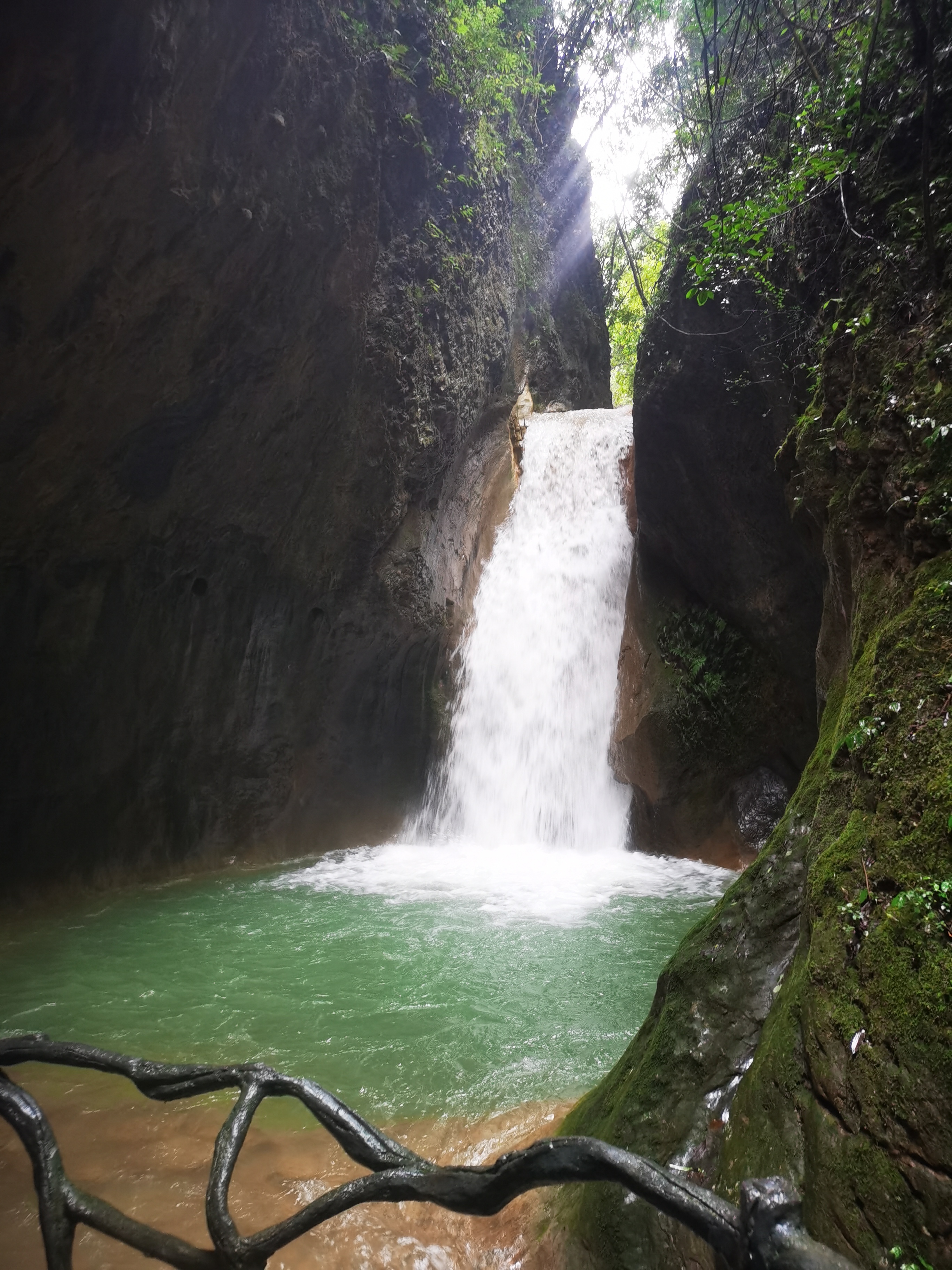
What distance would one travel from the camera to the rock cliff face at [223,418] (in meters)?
5.41

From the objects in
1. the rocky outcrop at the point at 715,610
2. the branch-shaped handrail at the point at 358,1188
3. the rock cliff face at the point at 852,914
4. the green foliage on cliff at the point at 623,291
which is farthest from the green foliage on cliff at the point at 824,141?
the green foliage on cliff at the point at 623,291

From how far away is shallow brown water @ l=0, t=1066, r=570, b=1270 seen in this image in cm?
239

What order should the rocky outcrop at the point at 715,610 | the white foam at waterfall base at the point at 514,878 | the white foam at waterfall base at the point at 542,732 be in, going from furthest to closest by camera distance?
the rocky outcrop at the point at 715,610, the white foam at waterfall base at the point at 542,732, the white foam at waterfall base at the point at 514,878

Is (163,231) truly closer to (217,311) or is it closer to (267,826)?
(217,311)

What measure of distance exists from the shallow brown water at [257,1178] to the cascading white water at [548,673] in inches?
275

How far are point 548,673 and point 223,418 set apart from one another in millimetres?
6166

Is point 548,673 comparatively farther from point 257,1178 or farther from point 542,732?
point 257,1178

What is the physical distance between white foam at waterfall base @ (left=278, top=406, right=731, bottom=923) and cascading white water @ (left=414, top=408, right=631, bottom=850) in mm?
20

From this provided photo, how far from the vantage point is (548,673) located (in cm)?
1151

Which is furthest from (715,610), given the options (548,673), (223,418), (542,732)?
(223,418)

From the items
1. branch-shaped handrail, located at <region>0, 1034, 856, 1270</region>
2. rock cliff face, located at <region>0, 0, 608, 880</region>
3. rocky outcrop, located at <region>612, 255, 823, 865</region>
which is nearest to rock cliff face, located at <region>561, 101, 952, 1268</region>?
branch-shaped handrail, located at <region>0, 1034, 856, 1270</region>

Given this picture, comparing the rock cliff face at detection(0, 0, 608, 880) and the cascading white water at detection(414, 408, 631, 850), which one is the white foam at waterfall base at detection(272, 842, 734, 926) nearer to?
the cascading white water at detection(414, 408, 631, 850)

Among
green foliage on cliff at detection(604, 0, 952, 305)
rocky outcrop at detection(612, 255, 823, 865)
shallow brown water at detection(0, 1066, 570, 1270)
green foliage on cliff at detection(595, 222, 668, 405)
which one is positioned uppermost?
green foliage on cliff at detection(595, 222, 668, 405)

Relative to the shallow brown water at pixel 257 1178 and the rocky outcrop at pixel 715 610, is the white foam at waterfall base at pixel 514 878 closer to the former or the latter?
the rocky outcrop at pixel 715 610
